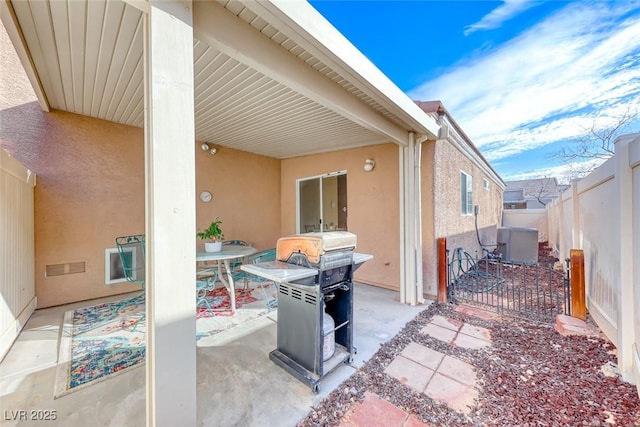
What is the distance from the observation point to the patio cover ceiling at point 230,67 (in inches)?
65.5

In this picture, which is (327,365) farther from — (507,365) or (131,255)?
(131,255)

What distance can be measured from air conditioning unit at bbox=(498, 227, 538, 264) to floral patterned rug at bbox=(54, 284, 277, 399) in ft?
22.1

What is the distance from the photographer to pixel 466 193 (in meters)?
5.68

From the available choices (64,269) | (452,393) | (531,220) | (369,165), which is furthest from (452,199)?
(531,220)

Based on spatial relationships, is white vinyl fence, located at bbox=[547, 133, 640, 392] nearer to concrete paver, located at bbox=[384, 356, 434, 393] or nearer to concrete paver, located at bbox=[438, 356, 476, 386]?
concrete paver, located at bbox=[438, 356, 476, 386]

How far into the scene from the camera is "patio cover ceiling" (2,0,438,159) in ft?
5.46

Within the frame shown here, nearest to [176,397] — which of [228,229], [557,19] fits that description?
[228,229]

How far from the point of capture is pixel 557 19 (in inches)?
137

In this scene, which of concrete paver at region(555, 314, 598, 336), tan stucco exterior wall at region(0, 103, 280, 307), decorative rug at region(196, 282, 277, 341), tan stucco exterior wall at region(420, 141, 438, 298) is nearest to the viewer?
concrete paver at region(555, 314, 598, 336)

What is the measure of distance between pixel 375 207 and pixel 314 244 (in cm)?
308

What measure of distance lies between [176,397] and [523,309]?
4.38m

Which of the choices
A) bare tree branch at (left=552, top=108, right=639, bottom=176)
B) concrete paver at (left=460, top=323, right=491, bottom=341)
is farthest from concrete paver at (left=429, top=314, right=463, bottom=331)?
bare tree branch at (left=552, top=108, right=639, bottom=176)

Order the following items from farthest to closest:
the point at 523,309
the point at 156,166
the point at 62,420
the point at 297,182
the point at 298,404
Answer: the point at 297,182
the point at 523,309
the point at 298,404
the point at 62,420
the point at 156,166

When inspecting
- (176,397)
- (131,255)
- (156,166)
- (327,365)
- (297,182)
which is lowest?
(327,365)
